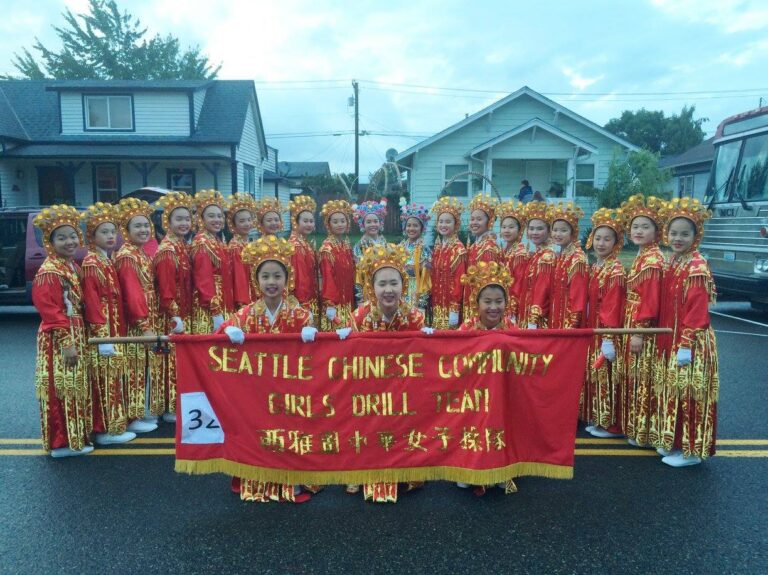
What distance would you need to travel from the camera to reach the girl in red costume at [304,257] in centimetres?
653

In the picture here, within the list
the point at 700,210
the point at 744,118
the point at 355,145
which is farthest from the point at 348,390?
the point at 355,145

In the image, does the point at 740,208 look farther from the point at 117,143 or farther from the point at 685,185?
the point at 685,185

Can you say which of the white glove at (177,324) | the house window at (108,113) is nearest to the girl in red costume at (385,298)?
the white glove at (177,324)

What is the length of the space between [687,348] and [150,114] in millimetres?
23021

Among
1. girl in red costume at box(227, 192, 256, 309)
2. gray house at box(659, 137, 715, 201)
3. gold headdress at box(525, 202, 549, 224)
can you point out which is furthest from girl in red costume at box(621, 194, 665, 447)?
gray house at box(659, 137, 715, 201)

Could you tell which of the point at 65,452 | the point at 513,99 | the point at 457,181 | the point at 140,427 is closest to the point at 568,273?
the point at 140,427

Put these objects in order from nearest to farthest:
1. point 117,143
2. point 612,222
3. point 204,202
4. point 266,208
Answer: point 612,222 → point 204,202 → point 266,208 → point 117,143

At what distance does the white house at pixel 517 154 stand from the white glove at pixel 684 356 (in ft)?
56.5

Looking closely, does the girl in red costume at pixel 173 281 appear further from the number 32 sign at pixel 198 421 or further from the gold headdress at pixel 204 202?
the number 32 sign at pixel 198 421

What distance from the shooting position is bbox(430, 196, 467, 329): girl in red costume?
6.52m

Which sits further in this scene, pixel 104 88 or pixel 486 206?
pixel 104 88

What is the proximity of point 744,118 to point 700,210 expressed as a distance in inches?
302

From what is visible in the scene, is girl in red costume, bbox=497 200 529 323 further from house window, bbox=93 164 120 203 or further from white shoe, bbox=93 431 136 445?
house window, bbox=93 164 120 203

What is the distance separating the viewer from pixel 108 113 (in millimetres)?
22500
